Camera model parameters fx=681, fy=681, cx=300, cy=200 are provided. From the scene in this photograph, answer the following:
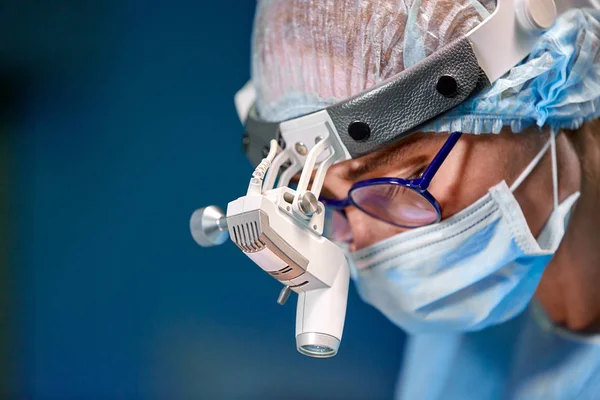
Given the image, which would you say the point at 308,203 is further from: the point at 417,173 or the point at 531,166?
the point at 531,166

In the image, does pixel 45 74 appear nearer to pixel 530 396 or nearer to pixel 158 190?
pixel 158 190

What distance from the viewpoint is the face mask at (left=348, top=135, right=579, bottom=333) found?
1013 mm

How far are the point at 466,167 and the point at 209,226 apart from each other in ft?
1.26

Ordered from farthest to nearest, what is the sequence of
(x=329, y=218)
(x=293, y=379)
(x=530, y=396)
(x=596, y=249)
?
(x=293, y=379) < (x=329, y=218) < (x=530, y=396) < (x=596, y=249)

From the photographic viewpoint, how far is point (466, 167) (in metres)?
0.99

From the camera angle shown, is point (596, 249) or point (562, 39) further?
point (596, 249)

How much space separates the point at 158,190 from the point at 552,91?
40.6 inches

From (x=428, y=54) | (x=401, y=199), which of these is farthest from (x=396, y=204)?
(x=428, y=54)

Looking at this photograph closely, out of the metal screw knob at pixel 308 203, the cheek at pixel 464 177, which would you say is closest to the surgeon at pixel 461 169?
the cheek at pixel 464 177

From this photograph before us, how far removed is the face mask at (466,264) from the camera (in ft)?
3.32

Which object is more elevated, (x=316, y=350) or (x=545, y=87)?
(x=545, y=87)

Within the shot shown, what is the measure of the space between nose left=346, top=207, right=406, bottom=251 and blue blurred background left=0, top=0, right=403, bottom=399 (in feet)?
2.21

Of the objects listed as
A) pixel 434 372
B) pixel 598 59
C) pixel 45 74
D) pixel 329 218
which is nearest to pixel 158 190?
pixel 45 74

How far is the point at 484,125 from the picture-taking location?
0.97 metres
